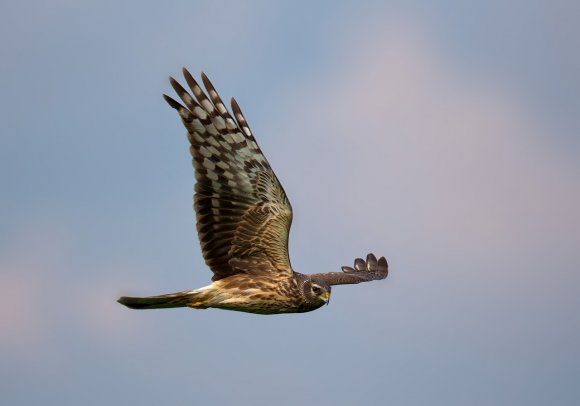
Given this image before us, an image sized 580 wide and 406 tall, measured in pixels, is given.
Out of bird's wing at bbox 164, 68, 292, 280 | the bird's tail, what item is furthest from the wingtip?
the bird's tail

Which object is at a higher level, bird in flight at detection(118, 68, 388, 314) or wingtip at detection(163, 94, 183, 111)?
wingtip at detection(163, 94, 183, 111)

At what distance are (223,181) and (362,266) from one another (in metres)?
7.13

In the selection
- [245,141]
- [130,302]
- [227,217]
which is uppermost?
[245,141]

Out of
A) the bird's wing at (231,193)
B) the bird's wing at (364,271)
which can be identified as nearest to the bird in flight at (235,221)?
the bird's wing at (231,193)

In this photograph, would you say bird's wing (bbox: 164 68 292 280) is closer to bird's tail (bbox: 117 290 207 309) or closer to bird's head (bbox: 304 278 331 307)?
Result: bird's head (bbox: 304 278 331 307)

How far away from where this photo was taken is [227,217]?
610 inches

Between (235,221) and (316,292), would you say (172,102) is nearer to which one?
(235,221)

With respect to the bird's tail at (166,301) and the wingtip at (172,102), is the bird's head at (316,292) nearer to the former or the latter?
the bird's tail at (166,301)

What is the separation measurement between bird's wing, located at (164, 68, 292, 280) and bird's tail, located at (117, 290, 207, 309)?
55 cm

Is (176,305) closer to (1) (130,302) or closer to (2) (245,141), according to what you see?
(1) (130,302)

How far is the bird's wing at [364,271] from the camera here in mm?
19250

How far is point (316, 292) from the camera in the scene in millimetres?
15664

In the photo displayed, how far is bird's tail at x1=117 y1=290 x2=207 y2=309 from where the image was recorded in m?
14.8

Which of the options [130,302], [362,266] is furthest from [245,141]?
[362,266]
